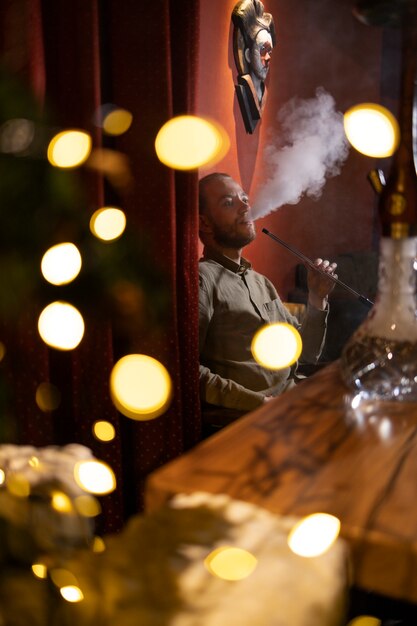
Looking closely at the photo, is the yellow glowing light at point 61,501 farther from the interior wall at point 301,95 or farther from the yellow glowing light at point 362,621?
the interior wall at point 301,95

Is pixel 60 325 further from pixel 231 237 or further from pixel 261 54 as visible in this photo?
pixel 261 54

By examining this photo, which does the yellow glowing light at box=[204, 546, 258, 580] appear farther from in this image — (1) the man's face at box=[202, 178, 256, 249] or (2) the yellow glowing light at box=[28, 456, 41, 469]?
(1) the man's face at box=[202, 178, 256, 249]

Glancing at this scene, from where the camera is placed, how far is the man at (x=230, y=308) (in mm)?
1779

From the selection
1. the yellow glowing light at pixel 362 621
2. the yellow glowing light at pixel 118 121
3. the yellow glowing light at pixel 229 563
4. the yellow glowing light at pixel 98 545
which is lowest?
the yellow glowing light at pixel 362 621

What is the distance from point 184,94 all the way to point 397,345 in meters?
0.95

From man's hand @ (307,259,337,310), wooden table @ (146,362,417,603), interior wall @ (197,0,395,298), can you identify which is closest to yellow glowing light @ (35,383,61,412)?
wooden table @ (146,362,417,603)

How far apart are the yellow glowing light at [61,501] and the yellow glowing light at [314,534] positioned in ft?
0.58

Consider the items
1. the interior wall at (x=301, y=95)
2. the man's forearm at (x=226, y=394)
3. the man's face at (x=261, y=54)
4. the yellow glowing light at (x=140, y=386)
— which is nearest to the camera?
the yellow glowing light at (x=140, y=386)

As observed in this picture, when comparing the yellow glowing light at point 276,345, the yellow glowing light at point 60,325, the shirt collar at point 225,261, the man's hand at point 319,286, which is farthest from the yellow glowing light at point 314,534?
the man's hand at point 319,286

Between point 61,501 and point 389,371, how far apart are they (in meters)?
0.59

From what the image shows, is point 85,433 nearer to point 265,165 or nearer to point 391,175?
point 391,175

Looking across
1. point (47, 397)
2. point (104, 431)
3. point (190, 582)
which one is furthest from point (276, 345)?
point (190, 582)

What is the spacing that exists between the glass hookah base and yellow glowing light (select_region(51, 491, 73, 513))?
57 centimetres

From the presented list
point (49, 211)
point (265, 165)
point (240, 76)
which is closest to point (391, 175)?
point (49, 211)
